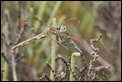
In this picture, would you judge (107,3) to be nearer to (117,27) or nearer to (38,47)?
(117,27)

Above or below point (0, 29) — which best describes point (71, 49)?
below

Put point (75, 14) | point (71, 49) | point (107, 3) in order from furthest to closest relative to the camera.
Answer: point (75, 14), point (107, 3), point (71, 49)

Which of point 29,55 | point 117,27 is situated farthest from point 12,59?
point 117,27

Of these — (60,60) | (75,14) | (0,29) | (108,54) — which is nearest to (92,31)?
(75,14)

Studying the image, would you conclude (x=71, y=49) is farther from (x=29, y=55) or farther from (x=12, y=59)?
(x=29, y=55)

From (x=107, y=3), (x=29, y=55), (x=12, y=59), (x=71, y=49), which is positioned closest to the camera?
(x=71, y=49)

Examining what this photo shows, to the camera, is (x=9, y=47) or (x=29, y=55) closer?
(x=9, y=47)

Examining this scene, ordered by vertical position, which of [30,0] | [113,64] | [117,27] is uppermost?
[30,0]
